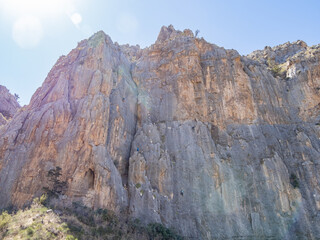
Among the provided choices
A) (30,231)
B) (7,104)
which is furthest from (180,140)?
(7,104)

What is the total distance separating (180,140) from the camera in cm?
3180

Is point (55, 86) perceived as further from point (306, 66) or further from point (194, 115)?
point (306, 66)

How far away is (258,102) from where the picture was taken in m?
37.0

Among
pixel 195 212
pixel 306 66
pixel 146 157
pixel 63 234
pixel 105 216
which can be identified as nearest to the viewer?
pixel 63 234

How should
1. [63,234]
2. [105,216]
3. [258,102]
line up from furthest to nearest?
[258,102] → [105,216] → [63,234]

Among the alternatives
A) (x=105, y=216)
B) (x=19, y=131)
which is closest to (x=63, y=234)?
(x=105, y=216)

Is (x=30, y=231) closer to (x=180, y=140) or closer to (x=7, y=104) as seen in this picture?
(x=180, y=140)

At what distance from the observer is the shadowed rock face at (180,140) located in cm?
2538

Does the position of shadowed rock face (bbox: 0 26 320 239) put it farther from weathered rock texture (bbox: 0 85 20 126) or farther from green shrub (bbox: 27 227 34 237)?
weathered rock texture (bbox: 0 85 20 126)

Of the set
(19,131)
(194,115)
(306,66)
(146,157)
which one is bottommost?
(146,157)

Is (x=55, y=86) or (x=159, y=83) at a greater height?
(x=159, y=83)

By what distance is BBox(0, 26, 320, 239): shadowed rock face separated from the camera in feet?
83.3

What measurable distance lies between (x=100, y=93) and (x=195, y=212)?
57.9ft

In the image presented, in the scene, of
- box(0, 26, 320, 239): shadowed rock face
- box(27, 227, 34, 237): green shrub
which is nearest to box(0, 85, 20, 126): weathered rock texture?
box(0, 26, 320, 239): shadowed rock face
